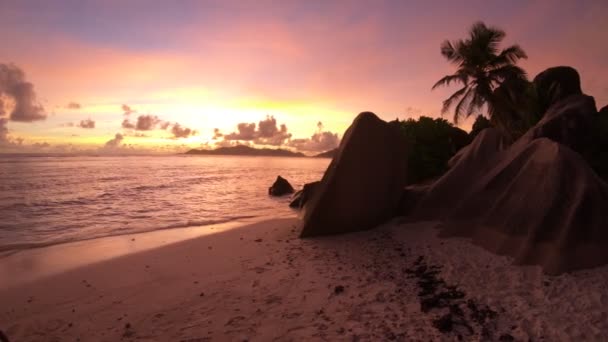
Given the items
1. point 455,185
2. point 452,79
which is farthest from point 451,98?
point 455,185

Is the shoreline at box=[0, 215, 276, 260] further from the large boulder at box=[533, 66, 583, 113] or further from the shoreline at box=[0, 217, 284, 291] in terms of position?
the large boulder at box=[533, 66, 583, 113]

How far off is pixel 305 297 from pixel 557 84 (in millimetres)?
19241

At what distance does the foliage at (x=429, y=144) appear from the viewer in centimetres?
2545

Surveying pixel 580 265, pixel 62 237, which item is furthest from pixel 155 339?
pixel 62 237

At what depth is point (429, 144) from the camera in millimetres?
26922

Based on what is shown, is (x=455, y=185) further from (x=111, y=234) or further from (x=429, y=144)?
(x=111, y=234)

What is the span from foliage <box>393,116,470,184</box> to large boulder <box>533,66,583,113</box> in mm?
7707

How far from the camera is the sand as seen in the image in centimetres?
638

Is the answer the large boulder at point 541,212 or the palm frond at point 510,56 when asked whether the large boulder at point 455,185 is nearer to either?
the large boulder at point 541,212

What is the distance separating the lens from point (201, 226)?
58.7 feet

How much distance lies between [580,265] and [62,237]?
18408mm

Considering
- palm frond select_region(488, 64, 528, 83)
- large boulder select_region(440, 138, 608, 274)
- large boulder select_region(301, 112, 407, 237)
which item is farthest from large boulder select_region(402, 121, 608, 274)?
palm frond select_region(488, 64, 528, 83)

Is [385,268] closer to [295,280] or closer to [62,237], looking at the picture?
[295,280]

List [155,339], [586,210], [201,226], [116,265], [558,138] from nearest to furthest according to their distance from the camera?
[155,339], [586,210], [116,265], [558,138], [201,226]
